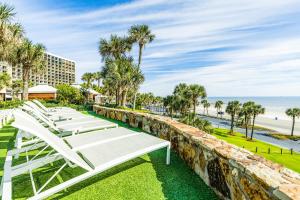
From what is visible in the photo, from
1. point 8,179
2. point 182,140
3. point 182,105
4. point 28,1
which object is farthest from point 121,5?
point 182,105

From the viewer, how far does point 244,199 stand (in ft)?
7.43

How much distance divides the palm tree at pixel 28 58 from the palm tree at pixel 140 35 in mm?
13464

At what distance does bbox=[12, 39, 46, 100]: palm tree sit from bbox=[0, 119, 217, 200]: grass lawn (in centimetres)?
2463

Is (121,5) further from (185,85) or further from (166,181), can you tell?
(185,85)

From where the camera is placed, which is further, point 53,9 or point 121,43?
point 121,43

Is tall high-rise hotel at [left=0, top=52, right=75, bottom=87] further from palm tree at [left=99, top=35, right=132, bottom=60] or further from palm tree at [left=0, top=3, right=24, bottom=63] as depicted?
palm tree at [left=0, top=3, right=24, bottom=63]

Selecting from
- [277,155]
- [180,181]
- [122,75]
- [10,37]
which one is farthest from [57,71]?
[180,181]

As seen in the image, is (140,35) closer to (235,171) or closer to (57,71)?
(235,171)

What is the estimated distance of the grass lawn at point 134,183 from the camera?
9.39ft

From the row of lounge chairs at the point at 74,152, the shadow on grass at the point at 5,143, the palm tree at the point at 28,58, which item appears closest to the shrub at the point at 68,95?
the palm tree at the point at 28,58

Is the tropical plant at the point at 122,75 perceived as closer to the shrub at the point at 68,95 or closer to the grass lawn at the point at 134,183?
the shrub at the point at 68,95

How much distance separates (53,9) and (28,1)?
3481 mm

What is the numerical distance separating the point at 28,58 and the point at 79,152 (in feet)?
87.1

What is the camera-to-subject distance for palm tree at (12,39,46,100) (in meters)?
24.3
